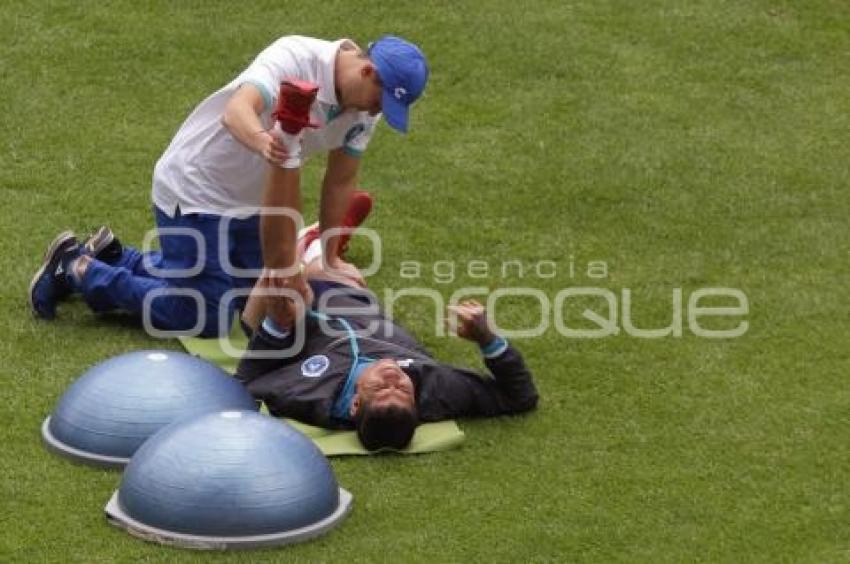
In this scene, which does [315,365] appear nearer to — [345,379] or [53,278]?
[345,379]

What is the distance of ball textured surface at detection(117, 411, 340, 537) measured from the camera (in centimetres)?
714

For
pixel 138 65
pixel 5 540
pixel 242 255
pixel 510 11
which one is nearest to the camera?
pixel 5 540

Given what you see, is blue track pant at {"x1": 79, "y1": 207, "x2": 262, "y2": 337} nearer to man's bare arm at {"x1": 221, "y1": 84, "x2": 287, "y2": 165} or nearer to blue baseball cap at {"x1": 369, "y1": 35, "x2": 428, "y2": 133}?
man's bare arm at {"x1": 221, "y1": 84, "x2": 287, "y2": 165}

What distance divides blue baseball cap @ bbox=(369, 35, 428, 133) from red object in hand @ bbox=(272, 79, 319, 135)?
517 millimetres

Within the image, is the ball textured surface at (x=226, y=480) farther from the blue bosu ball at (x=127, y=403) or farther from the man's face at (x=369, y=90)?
the man's face at (x=369, y=90)

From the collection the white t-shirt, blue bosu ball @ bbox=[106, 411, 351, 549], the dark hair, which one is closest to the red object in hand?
the white t-shirt

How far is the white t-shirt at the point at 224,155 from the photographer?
355 inches

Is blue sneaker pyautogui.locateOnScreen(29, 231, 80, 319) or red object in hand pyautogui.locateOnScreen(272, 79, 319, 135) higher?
red object in hand pyautogui.locateOnScreen(272, 79, 319, 135)

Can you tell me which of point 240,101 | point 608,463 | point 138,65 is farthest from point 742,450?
point 138,65

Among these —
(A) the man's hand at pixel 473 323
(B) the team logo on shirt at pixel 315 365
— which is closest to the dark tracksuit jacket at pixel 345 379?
(B) the team logo on shirt at pixel 315 365

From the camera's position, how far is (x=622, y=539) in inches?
292

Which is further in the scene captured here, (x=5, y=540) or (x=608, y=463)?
(x=608, y=463)

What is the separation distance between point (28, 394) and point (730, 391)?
309 centimetres

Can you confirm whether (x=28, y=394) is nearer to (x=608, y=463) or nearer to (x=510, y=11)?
(x=608, y=463)
